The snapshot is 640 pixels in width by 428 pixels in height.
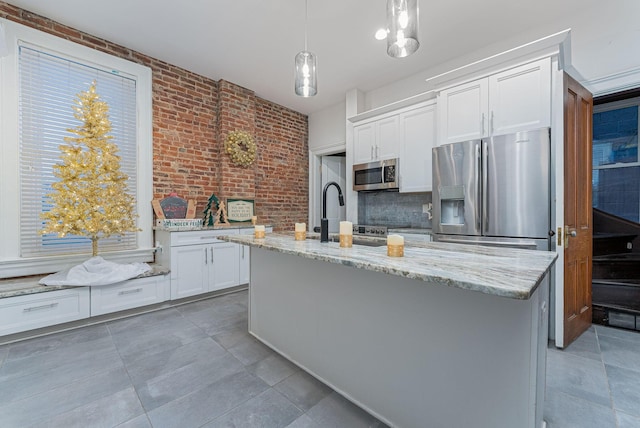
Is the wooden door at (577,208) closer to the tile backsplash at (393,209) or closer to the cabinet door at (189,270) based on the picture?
the tile backsplash at (393,209)

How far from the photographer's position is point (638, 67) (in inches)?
95.2

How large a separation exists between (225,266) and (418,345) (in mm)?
2892

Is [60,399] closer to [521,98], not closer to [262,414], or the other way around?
[262,414]

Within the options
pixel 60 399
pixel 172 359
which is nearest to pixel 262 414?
pixel 172 359

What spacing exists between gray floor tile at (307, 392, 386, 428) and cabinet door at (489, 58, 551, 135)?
2640 millimetres

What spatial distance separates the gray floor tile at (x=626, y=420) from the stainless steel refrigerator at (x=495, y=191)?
1.19 m

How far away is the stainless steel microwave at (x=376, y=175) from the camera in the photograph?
3773mm

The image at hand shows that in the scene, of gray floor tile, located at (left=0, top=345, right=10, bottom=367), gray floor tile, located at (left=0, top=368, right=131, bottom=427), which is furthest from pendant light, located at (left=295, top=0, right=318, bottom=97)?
gray floor tile, located at (left=0, top=345, right=10, bottom=367)

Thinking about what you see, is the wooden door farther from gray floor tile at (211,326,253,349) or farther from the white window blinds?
the white window blinds

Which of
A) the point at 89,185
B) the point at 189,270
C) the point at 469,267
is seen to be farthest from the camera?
the point at 189,270

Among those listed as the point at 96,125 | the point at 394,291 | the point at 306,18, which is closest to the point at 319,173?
the point at 306,18

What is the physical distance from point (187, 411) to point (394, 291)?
1.29 meters

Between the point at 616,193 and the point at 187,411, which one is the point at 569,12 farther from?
the point at 187,411

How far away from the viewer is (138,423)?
1.43 m
